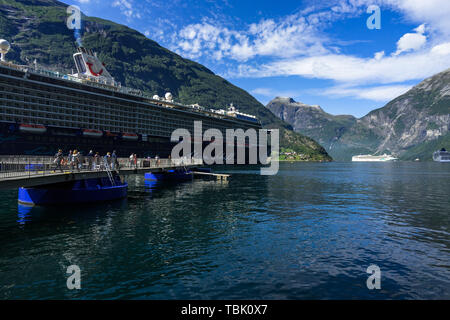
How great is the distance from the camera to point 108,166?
36.6m

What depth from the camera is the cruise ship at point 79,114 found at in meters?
74.1

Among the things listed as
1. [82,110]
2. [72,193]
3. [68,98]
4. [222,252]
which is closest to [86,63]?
[68,98]

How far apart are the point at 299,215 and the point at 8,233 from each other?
2553 cm

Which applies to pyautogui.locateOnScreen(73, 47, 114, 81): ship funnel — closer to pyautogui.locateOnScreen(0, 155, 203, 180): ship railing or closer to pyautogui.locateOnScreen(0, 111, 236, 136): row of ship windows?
pyautogui.locateOnScreen(0, 111, 236, 136): row of ship windows

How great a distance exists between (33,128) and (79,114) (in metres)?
17.2

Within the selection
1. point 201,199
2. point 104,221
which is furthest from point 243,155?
point 104,221

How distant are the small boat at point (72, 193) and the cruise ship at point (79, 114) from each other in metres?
52.6

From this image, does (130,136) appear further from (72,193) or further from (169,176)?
(72,193)

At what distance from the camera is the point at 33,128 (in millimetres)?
74000

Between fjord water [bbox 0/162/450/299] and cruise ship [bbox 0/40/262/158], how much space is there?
54.0 m

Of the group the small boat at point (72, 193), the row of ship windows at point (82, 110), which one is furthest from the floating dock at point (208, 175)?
the row of ship windows at point (82, 110)

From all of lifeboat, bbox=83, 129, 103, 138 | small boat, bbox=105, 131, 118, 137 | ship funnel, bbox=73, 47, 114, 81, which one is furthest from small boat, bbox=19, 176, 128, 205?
ship funnel, bbox=73, 47, 114, 81

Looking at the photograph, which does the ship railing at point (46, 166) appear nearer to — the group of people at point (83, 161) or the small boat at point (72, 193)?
the group of people at point (83, 161)
